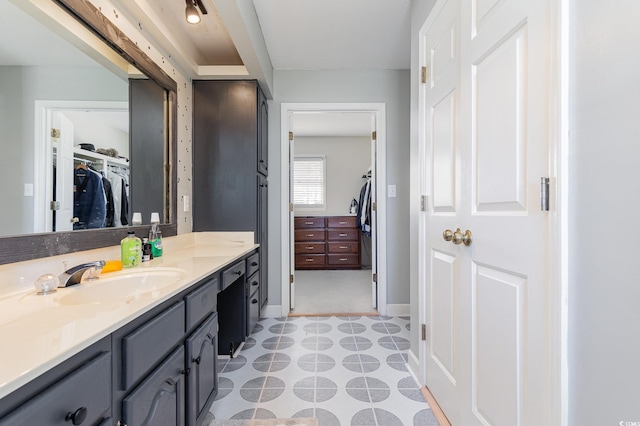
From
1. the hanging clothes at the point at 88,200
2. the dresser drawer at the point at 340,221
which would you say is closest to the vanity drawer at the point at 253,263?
the hanging clothes at the point at 88,200

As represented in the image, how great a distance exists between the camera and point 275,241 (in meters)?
2.74

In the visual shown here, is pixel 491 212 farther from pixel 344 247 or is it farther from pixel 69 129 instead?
pixel 344 247

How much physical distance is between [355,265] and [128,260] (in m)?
3.92

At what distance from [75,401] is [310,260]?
4322mm

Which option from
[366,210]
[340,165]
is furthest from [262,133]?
[340,165]

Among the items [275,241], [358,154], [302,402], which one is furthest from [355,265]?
[302,402]

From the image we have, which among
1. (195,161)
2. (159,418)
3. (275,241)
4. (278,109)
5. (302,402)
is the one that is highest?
(278,109)

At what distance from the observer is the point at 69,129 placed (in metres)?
1.14

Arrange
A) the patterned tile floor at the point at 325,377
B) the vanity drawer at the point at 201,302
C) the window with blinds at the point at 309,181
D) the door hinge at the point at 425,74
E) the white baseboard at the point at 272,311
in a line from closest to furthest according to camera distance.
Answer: the vanity drawer at the point at 201,302, the patterned tile floor at the point at 325,377, the door hinge at the point at 425,74, the white baseboard at the point at 272,311, the window with blinds at the point at 309,181

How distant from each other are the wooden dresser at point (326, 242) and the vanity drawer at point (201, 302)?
3.49 metres

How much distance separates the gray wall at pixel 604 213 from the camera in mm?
582

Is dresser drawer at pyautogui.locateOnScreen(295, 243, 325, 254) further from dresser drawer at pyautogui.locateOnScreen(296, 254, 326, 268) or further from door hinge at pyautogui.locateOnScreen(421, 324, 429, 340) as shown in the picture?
door hinge at pyautogui.locateOnScreen(421, 324, 429, 340)

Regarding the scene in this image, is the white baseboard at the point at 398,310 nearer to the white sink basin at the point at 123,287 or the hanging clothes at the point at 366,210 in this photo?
the hanging clothes at the point at 366,210

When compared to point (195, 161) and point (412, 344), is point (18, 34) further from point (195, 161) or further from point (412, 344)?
point (412, 344)
